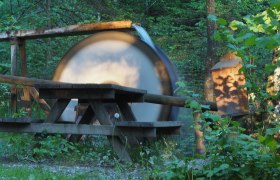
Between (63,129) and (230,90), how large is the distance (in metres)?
2.16

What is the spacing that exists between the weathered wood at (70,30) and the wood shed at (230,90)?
325 centimetres

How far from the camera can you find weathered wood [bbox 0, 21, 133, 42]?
810cm

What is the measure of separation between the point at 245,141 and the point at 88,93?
266 cm

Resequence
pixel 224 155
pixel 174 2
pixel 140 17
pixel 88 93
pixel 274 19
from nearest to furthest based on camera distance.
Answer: pixel 274 19 → pixel 224 155 → pixel 88 93 → pixel 140 17 → pixel 174 2

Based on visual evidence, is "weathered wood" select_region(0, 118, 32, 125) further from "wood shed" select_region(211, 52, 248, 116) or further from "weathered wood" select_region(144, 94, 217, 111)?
"wood shed" select_region(211, 52, 248, 116)

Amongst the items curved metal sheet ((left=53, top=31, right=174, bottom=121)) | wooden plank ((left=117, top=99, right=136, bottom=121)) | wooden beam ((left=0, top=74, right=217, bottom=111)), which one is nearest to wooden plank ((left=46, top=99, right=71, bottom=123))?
wooden beam ((left=0, top=74, right=217, bottom=111))

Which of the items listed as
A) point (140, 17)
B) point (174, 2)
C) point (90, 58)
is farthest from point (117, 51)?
point (174, 2)

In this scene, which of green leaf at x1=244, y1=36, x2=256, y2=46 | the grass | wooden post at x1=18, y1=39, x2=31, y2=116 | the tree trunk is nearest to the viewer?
green leaf at x1=244, y1=36, x2=256, y2=46

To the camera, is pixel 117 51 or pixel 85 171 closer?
pixel 85 171

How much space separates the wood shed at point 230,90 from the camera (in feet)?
16.1

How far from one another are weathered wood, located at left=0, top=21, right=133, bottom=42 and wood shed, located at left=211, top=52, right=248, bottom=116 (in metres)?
3.25

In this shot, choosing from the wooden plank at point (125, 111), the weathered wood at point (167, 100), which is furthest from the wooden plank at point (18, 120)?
the weathered wood at point (167, 100)

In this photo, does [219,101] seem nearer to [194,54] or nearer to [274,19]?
[274,19]

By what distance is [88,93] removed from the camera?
227 inches
